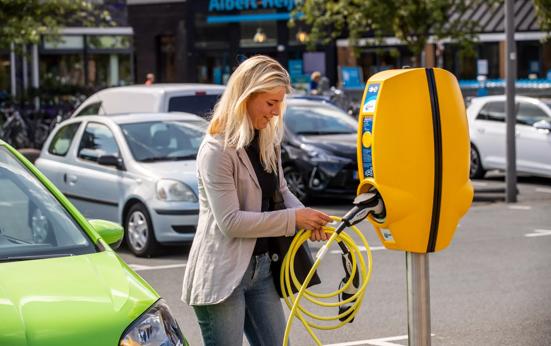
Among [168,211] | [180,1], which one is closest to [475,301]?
[168,211]

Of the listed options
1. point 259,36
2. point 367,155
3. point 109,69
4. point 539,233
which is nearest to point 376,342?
point 367,155

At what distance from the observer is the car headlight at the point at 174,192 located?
12.1 meters

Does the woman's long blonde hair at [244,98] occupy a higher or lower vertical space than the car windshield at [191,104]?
higher

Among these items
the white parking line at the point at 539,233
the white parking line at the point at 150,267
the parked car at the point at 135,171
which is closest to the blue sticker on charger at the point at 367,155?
the white parking line at the point at 150,267

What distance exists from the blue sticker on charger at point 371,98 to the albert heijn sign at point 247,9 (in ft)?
136

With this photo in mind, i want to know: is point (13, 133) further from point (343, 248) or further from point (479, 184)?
point (343, 248)

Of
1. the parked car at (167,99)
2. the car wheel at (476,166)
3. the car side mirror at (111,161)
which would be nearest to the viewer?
the car side mirror at (111,161)

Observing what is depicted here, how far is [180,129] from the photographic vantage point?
523 inches

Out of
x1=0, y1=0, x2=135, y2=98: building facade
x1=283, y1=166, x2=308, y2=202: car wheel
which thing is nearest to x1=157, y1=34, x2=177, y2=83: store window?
x1=0, y1=0, x2=135, y2=98: building facade

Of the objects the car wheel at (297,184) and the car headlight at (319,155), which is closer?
the car headlight at (319,155)

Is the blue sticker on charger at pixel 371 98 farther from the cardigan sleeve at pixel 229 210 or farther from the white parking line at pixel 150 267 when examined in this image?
the white parking line at pixel 150 267

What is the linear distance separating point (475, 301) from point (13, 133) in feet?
56.9

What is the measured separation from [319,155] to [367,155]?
505 inches

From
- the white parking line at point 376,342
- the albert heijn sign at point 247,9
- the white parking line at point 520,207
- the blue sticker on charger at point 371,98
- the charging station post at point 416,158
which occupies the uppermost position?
the albert heijn sign at point 247,9
